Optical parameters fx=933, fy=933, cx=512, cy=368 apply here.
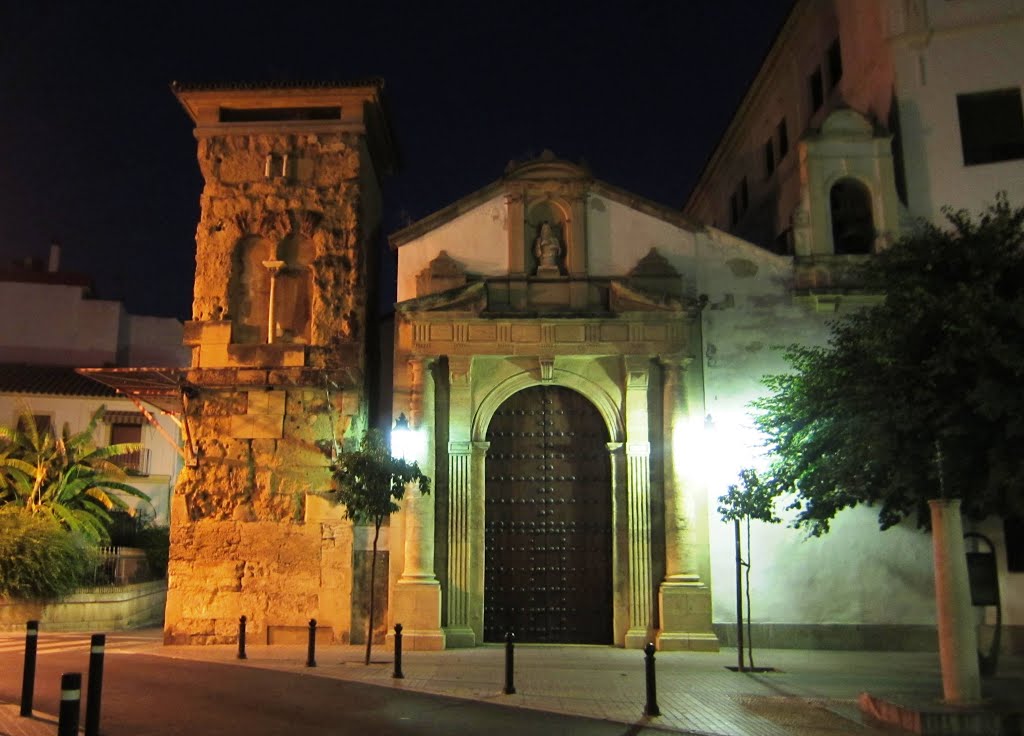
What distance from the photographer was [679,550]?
1662 centimetres

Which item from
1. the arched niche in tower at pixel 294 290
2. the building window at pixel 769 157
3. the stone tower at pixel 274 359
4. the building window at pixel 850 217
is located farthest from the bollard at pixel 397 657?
the building window at pixel 769 157

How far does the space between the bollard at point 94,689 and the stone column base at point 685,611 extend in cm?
1022

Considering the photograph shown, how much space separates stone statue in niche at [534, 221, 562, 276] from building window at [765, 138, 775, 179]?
29.4ft

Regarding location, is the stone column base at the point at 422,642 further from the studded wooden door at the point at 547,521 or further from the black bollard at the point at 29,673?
the black bollard at the point at 29,673

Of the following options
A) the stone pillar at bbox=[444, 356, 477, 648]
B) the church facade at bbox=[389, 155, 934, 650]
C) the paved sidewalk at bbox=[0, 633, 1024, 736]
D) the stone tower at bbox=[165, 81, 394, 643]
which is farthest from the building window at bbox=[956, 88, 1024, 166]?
the stone tower at bbox=[165, 81, 394, 643]

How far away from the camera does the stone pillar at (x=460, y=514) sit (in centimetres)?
1667

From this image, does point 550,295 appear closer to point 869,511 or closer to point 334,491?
point 334,491

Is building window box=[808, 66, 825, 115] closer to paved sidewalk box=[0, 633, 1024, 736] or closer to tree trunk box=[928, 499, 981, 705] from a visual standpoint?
paved sidewalk box=[0, 633, 1024, 736]

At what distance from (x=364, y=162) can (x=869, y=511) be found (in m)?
11.9

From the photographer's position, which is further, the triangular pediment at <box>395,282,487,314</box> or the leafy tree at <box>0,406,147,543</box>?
the leafy tree at <box>0,406,147,543</box>

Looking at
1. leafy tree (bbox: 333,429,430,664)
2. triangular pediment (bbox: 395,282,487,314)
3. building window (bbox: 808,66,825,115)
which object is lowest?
leafy tree (bbox: 333,429,430,664)

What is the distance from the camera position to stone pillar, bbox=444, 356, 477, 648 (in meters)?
16.7

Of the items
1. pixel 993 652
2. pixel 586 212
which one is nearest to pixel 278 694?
pixel 993 652

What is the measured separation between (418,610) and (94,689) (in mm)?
8397
